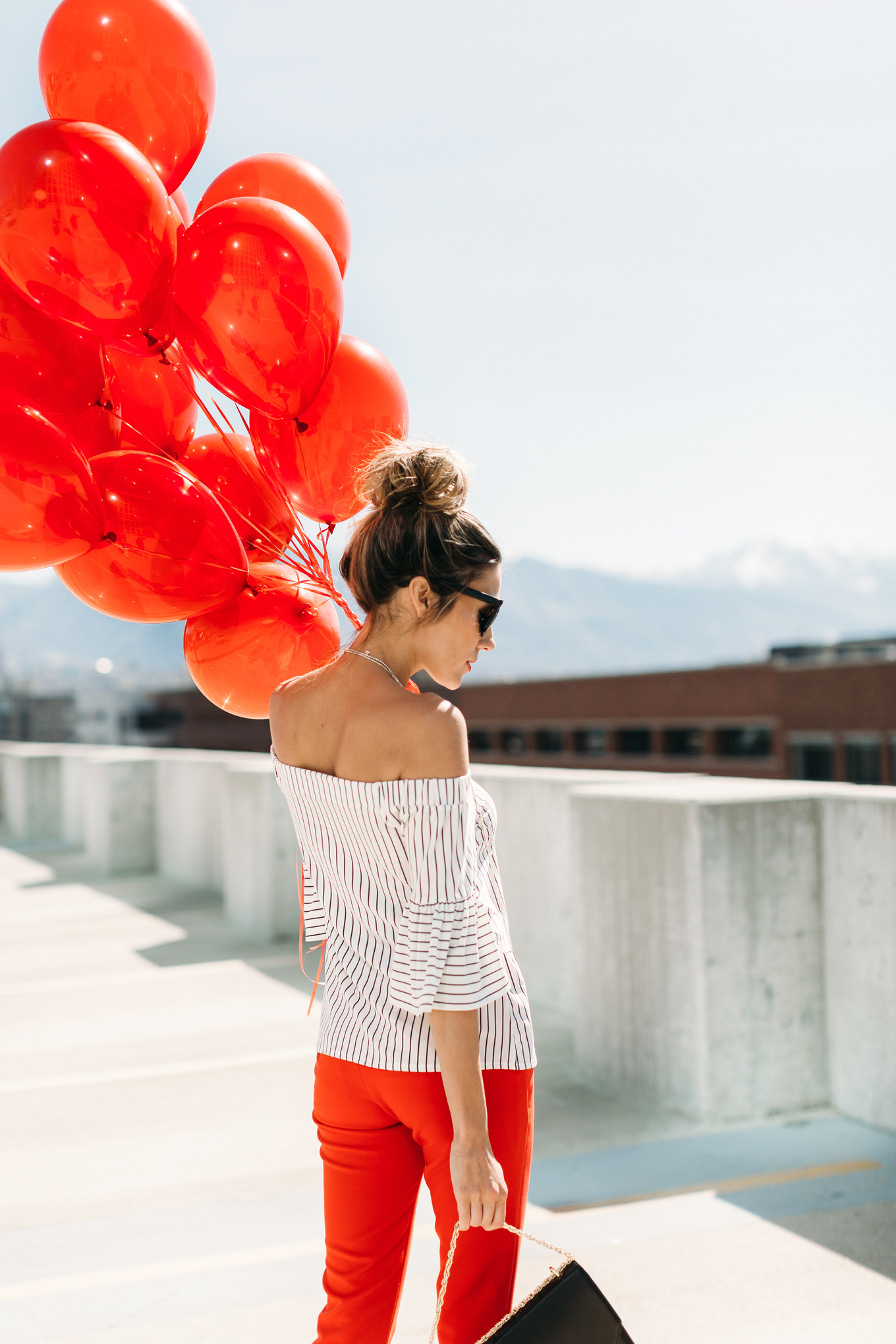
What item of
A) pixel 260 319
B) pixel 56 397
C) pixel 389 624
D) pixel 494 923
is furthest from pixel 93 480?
pixel 494 923

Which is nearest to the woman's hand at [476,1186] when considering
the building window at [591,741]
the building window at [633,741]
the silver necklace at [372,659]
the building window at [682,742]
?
the silver necklace at [372,659]

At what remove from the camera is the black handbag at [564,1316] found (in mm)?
1650

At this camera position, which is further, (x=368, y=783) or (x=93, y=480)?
(x=93, y=480)

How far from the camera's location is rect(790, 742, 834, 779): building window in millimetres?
39719

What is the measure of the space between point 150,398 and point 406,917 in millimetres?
1738

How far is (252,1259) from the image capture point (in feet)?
11.7

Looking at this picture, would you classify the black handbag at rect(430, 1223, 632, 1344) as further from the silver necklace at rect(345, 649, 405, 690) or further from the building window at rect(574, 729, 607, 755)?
the building window at rect(574, 729, 607, 755)

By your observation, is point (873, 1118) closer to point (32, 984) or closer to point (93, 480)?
point (93, 480)

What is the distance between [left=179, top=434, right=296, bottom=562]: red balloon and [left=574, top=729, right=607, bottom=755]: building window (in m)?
46.4

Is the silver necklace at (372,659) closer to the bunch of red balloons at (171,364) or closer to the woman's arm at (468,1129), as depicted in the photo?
the woman's arm at (468,1129)

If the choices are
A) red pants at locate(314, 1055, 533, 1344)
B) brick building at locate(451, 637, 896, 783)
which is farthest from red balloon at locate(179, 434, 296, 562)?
brick building at locate(451, 637, 896, 783)

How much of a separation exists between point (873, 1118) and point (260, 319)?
3.66 metres

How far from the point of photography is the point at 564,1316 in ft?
5.49

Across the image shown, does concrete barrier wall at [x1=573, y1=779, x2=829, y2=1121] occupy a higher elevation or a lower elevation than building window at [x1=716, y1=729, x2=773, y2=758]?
higher
